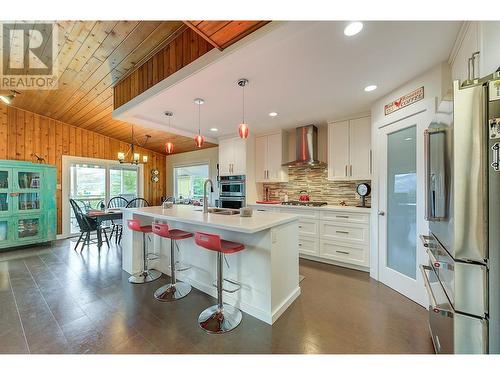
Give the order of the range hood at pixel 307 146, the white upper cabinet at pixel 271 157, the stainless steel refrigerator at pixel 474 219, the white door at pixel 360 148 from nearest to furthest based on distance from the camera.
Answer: the stainless steel refrigerator at pixel 474 219
the white door at pixel 360 148
the range hood at pixel 307 146
the white upper cabinet at pixel 271 157

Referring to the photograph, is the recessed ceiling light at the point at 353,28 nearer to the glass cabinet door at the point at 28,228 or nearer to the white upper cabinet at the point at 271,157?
the white upper cabinet at the point at 271,157

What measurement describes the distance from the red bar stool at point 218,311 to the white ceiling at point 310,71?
5.40ft

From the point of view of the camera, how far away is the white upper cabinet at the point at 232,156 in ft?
14.6

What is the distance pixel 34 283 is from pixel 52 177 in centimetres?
278

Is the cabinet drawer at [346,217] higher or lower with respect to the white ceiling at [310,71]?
lower

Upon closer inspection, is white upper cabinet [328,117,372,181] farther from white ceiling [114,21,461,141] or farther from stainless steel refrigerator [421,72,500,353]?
stainless steel refrigerator [421,72,500,353]

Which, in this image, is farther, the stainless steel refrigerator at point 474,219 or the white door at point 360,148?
the white door at point 360,148

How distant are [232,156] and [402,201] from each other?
323cm

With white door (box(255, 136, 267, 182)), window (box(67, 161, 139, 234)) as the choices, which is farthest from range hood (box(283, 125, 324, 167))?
window (box(67, 161, 139, 234))

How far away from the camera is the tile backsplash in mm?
3696

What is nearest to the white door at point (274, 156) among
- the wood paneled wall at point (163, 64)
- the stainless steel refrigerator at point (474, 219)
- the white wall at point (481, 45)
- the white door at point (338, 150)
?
the white door at point (338, 150)

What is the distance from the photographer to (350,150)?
3385mm

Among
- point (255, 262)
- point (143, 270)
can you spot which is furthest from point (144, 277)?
point (255, 262)

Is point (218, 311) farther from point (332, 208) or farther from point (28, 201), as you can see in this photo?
point (28, 201)
